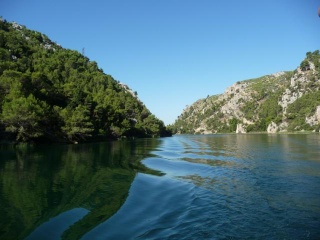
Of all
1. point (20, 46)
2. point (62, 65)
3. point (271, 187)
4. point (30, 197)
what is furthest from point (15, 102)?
point (62, 65)

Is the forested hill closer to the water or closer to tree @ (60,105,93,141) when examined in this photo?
tree @ (60,105,93,141)

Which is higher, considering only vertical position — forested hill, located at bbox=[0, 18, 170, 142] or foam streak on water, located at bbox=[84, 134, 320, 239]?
forested hill, located at bbox=[0, 18, 170, 142]

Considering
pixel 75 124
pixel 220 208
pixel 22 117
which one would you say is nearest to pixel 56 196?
pixel 220 208

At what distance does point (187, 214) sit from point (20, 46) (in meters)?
131

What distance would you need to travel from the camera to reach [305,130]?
603ft

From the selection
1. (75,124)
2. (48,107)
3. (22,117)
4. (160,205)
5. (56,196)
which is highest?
(48,107)

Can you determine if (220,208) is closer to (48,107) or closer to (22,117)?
(22,117)

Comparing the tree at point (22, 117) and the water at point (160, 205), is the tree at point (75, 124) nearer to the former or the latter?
the tree at point (22, 117)

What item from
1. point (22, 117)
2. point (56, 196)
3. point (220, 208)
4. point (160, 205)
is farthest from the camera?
point (22, 117)

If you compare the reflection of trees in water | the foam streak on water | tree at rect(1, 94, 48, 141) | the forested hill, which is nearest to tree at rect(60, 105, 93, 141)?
the forested hill

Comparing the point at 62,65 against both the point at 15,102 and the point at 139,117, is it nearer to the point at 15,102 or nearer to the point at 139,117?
the point at 139,117

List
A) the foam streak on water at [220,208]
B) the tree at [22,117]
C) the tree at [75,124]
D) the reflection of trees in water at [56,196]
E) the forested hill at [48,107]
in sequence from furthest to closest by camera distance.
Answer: the tree at [75,124]
the forested hill at [48,107]
the tree at [22,117]
the reflection of trees in water at [56,196]
the foam streak on water at [220,208]

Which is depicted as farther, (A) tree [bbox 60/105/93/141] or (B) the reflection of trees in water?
(A) tree [bbox 60/105/93/141]

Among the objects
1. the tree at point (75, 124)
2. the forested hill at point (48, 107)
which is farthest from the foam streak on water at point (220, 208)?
the tree at point (75, 124)
